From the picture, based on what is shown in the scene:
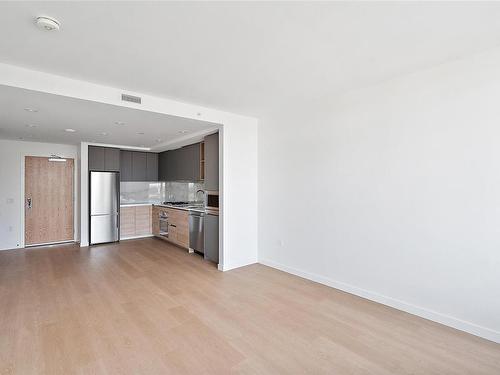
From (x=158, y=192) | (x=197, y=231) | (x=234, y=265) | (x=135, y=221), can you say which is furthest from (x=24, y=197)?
(x=234, y=265)

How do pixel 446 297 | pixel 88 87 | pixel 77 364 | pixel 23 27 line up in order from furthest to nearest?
pixel 88 87
pixel 446 297
pixel 77 364
pixel 23 27

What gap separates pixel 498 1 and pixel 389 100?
1.33m

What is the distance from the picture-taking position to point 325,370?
6.59ft

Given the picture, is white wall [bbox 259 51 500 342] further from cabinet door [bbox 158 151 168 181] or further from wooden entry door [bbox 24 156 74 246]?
wooden entry door [bbox 24 156 74 246]

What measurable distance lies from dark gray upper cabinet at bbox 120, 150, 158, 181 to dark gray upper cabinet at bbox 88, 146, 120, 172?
31cm

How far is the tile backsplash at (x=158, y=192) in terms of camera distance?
22.9 feet

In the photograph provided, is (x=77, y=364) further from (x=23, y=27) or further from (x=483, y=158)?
(x=483, y=158)

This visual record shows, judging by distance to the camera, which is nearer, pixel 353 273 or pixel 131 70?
pixel 131 70

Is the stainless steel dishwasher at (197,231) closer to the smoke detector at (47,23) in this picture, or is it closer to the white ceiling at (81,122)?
the white ceiling at (81,122)

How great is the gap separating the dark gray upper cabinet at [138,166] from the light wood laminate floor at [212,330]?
10.9ft

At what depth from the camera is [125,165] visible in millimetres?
6875

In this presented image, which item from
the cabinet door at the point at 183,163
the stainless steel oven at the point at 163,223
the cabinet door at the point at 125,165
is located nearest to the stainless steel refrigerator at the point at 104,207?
the cabinet door at the point at 125,165

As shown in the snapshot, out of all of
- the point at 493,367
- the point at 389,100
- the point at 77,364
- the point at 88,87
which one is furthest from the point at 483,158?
the point at 88,87

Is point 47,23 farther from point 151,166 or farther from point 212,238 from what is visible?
point 151,166
